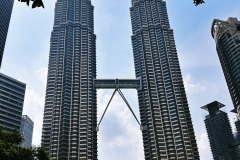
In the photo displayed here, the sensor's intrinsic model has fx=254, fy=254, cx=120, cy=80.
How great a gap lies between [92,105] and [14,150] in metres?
143

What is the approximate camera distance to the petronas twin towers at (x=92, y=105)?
15925 centimetres

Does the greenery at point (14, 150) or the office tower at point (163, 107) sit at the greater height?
the office tower at point (163, 107)

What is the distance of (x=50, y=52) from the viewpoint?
7682 inches

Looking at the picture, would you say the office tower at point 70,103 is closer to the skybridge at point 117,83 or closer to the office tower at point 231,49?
the skybridge at point 117,83

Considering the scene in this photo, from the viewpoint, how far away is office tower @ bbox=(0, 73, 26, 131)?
468 ft

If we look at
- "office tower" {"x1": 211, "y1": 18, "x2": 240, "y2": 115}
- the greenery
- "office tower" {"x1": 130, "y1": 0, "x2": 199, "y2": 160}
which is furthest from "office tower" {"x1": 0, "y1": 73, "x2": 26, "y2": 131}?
"office tower" {"x1": 211, "y1": 18, "x2": 240, "y2": 115}

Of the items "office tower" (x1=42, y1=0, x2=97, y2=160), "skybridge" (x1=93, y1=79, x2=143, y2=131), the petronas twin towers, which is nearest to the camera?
"office tower" (x1=42, y1=0, x2=97, y2=160)

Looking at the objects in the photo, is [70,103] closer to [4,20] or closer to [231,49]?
[4,20]

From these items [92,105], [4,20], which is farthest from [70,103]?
[4,20]

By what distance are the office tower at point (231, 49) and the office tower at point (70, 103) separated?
301ft

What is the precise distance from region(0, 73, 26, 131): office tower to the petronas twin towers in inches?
856

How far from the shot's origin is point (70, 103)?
17125cm

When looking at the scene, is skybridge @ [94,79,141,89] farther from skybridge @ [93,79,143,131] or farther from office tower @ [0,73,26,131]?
office tower @ [0,73,26,131]

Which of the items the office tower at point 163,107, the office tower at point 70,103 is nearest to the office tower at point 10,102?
the office tower at point 70,103
